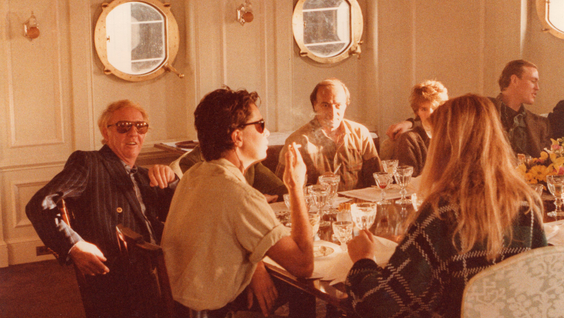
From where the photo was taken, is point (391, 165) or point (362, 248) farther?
point (391, 165)

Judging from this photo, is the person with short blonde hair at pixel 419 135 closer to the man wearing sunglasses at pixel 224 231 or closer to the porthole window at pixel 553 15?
the porthole window at pixel 553 15

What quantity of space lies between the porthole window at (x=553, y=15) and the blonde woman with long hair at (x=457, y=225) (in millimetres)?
3782

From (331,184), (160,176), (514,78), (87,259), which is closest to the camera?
(87,259)

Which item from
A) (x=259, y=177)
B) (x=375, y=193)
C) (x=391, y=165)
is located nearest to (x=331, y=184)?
(x=375, y=193)

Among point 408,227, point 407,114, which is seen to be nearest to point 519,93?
point 407,114

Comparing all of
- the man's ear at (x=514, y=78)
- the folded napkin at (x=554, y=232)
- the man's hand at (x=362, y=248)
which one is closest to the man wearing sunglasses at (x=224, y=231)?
the man's hand at (x=362, y=248)

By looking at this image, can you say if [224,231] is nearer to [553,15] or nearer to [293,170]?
[293,170]

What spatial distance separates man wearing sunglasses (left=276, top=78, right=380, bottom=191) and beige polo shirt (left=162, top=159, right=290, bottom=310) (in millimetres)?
1775

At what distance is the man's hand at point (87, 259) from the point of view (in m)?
2.20

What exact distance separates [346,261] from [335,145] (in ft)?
5.75

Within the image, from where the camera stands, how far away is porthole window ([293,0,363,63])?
17.5ft

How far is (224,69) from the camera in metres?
4.96

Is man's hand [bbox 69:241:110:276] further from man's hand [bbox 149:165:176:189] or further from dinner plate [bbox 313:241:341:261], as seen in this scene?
dinner plate [bbox 313:241:341:261]

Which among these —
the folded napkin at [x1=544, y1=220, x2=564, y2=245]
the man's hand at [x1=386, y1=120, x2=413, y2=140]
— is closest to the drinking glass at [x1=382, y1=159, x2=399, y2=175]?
the folded napkin at [x1=544, y1=220, x2=564, y2=245]
